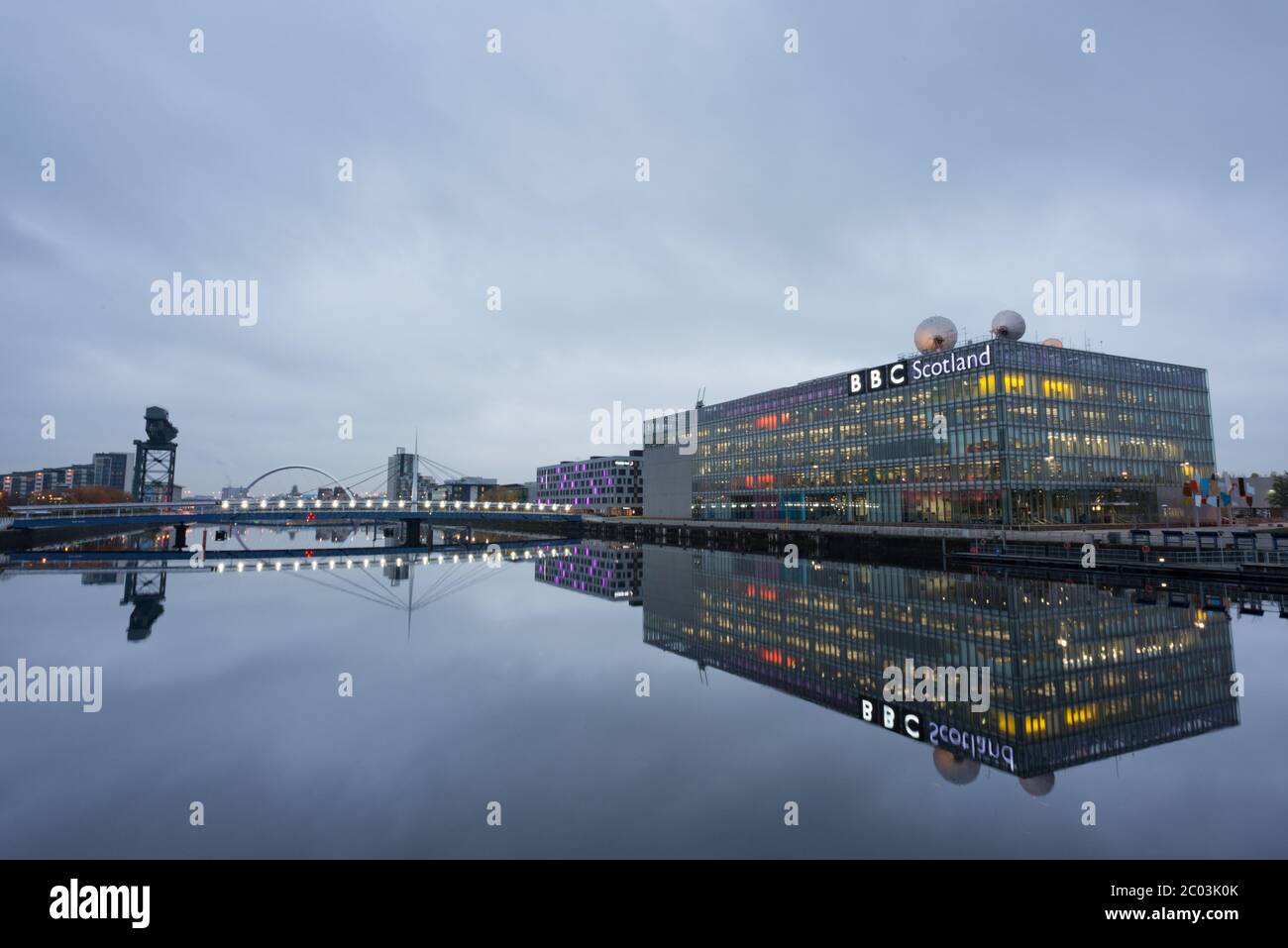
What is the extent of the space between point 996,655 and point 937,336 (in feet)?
246

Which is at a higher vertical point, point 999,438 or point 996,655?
point 999,438

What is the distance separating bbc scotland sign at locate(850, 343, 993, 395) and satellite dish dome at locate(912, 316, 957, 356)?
377 cm

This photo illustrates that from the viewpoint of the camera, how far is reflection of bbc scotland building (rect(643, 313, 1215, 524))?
74.4 m

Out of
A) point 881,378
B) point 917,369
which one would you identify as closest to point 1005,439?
point 917,369

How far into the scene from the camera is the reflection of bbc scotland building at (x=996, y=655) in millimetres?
14609

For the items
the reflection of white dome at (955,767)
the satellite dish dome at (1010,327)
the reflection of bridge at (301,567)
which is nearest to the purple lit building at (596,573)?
the reflection of bridge at (301,567)

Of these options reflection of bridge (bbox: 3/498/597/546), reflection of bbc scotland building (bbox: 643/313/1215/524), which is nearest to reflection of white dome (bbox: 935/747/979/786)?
reflection of bbc scotland building (bbox: 643/313/1215/524)

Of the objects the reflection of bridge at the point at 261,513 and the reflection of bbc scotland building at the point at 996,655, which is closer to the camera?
the reflection of bbc scotland building at the point at 996,655

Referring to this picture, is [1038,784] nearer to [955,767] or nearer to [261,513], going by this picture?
[955,767]

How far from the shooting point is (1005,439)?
240 feet

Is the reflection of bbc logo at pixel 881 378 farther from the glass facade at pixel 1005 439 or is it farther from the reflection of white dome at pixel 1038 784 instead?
the reflection of white dome at pixel 1038 784

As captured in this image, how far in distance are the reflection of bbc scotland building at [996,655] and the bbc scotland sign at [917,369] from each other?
4354 cm
